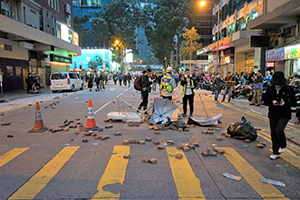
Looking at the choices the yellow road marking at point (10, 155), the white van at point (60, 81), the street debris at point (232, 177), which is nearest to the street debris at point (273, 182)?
the street debris at point (232, 177)

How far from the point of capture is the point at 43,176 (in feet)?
13.2

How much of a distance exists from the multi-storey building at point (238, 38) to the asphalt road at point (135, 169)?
19837 mm

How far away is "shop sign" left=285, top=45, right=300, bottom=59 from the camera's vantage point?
16422 millimetres

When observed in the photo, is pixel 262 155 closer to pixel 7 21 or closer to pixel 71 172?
pixel 71 172

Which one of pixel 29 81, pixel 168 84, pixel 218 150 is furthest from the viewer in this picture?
pixel 29 81

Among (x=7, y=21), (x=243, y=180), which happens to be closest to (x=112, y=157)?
(x=243, y=180)

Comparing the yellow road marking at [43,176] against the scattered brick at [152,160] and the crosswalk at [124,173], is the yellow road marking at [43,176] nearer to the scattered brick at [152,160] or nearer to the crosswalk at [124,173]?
the crosswalk at [124,173]

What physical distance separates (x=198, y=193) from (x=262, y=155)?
2.40 metres

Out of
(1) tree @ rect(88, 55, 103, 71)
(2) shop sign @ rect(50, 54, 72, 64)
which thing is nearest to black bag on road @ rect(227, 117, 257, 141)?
(2) shop sign @ rect(50, 54, 72, 64)

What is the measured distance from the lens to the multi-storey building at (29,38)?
21.1 m

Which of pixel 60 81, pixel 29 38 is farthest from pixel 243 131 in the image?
pixel 29 38

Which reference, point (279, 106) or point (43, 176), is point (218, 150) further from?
point (43, 176)

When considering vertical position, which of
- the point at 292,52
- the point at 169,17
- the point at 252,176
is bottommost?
the point at 252,176

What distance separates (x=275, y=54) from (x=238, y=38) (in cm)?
558
